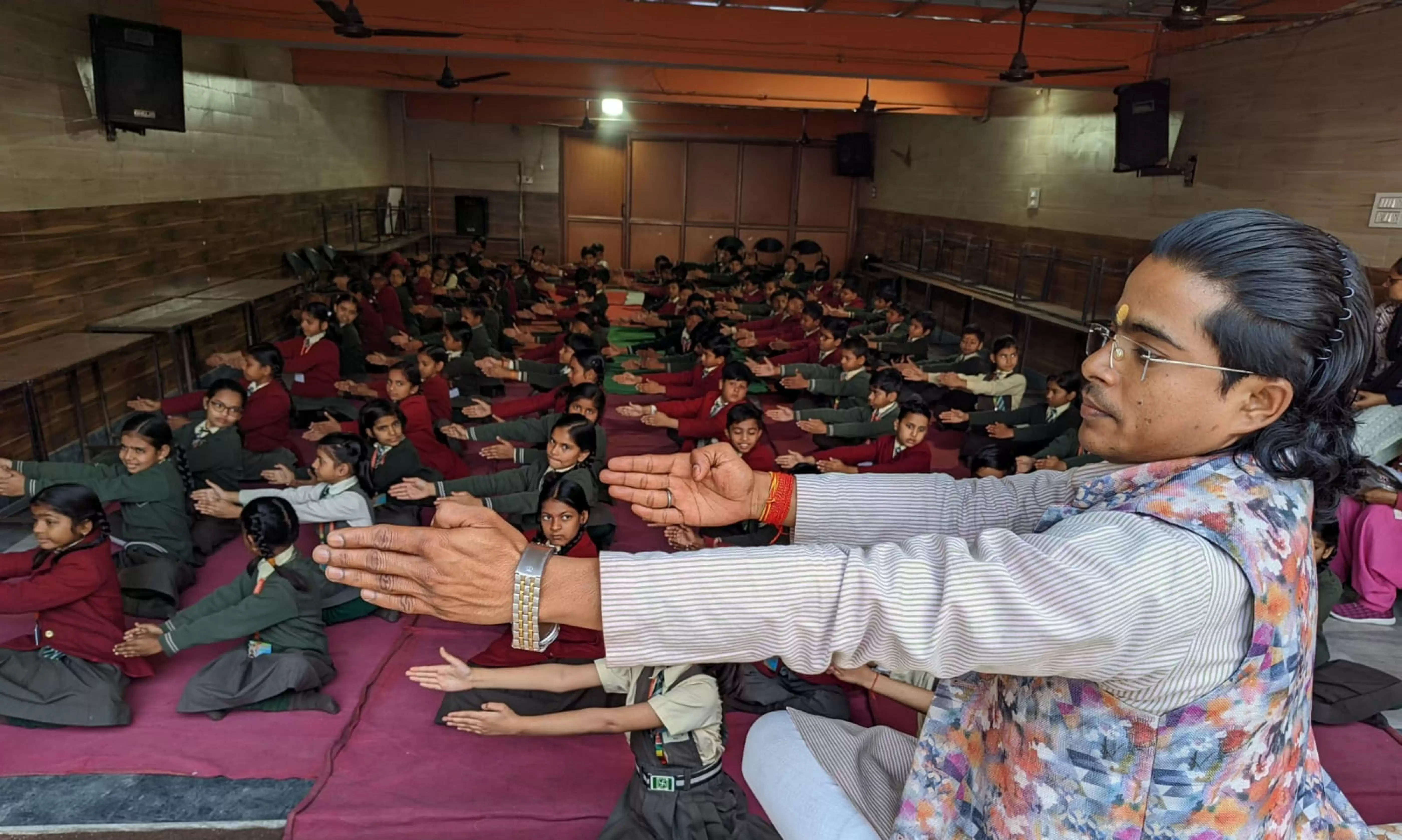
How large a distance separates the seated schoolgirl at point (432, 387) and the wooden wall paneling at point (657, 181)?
329 inches

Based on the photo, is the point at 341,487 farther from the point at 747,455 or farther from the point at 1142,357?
the point at 1142,357

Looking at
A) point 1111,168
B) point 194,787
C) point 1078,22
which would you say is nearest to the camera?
point 194,787

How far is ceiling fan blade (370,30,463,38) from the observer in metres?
5.52

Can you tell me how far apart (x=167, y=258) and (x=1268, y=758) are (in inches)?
275

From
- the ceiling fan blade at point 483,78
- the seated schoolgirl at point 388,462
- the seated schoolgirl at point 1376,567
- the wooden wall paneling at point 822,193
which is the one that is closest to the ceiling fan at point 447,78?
the ceiling fan blade at point 483,78

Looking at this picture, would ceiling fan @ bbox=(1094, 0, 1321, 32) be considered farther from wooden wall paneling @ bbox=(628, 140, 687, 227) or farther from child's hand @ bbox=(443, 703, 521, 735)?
wooden wall paneling @ bbox=(628, 140, 687, 227)

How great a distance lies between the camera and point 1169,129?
6457mm

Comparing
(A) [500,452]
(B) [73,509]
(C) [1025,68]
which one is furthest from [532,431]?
(C) [1025,68]

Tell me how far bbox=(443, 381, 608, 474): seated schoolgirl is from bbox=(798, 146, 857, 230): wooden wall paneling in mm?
9677

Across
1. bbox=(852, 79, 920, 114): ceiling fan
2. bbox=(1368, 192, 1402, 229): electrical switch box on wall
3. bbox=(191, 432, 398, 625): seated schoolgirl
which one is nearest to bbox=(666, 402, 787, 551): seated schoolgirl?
bbox=(191, 432, 398, 625): seated schoolgirl

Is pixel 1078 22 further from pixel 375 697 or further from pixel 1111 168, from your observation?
pixel 375 697

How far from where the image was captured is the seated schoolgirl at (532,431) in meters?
4.30

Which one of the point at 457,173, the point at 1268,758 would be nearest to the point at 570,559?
the point at 1268,758

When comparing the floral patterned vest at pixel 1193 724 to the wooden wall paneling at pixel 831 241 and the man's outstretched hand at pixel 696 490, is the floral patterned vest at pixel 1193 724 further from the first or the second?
the wooden wall paneling at pixel 831 241
